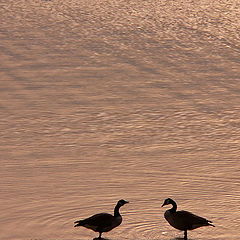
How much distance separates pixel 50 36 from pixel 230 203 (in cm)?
1367

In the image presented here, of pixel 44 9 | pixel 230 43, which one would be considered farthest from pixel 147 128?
pixel 44 9

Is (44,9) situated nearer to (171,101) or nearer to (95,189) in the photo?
(171,101)

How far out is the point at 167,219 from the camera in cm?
1451

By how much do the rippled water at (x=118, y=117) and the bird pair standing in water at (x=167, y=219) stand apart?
263 mm

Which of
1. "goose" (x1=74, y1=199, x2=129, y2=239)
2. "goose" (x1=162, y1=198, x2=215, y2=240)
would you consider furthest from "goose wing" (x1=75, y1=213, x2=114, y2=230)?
"goose" (x1=162, y1=198, x2=215, y2=240)

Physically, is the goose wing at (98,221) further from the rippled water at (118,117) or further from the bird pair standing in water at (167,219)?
the rippled water at (118,117)

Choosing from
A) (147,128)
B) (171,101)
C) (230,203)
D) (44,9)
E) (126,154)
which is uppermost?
(44,9)

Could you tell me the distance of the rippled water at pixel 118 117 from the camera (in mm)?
15773

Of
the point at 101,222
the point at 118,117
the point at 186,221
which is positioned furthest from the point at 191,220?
the point at 118,117

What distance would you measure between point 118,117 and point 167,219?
669 centimetres

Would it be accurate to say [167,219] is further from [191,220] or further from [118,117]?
[118,117]

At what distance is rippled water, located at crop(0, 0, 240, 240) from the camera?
15.8 m

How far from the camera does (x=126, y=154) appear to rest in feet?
61.0

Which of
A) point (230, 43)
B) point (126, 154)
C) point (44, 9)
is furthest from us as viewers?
point (44, 9)
